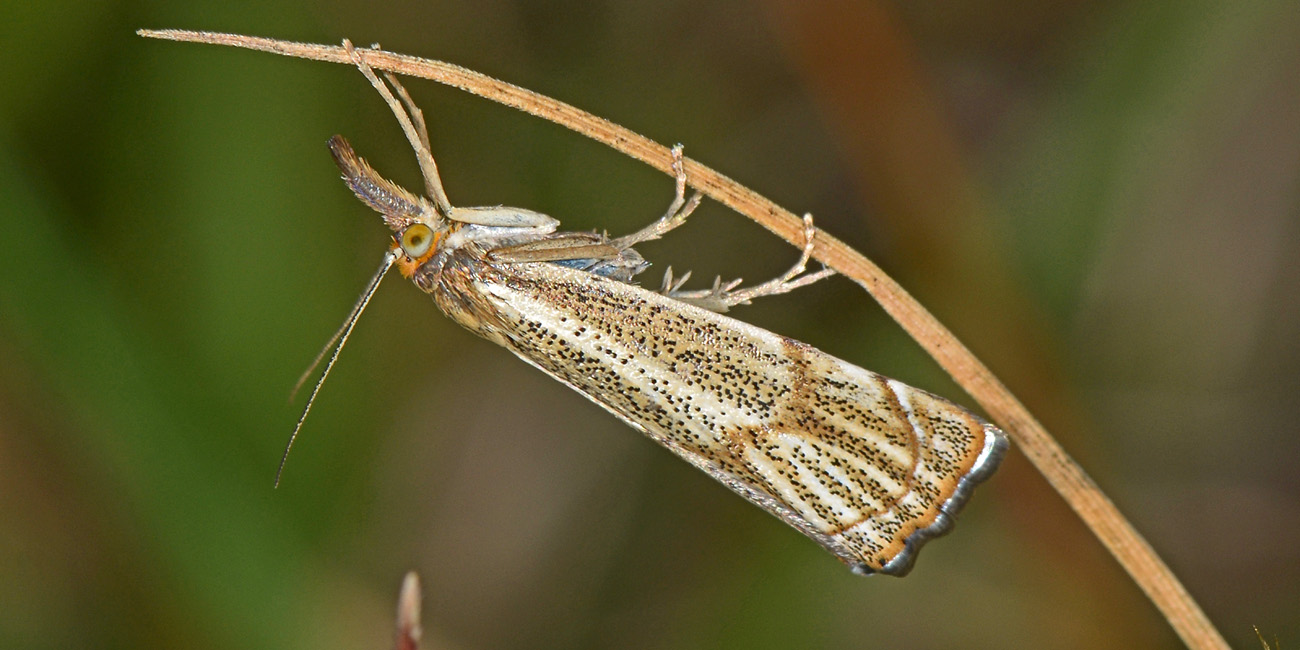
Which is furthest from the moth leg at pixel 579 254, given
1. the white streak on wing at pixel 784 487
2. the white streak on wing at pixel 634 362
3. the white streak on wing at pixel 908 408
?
the white streak on wing at pixel 908 408

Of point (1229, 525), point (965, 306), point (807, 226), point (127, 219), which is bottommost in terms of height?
point (127, 219)

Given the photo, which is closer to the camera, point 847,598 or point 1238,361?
point 847,598

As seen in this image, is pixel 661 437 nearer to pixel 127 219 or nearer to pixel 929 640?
pixel 929 640

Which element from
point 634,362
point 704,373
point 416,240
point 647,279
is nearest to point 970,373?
point 704,373

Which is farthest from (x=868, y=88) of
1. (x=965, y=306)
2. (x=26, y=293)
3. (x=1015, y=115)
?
(x=26, y=293)

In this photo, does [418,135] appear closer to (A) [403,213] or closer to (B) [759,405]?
(A) [403,213]

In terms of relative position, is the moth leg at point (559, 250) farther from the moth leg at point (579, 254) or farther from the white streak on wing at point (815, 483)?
the white streak on wing at point (815, 483)

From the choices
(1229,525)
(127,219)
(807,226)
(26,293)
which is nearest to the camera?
(807,226)
